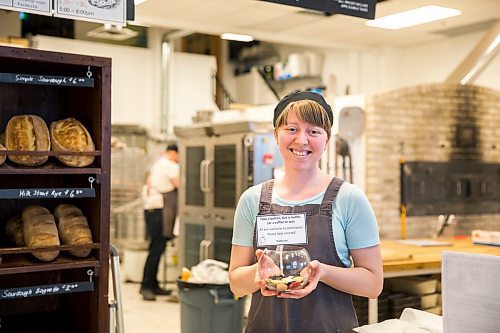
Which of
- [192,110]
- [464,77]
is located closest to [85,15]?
[464,77]

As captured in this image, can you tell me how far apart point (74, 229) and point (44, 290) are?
0.30m

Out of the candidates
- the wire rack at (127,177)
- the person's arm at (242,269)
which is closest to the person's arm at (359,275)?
the person's arm at (242,269)

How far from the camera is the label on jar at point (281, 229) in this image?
7.11 ft

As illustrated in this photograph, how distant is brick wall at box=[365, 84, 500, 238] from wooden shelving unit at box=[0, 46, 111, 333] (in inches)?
138

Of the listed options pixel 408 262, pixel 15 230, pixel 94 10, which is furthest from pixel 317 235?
pixel 408 262

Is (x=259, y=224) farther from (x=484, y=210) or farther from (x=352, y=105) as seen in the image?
(x=484, y=210)

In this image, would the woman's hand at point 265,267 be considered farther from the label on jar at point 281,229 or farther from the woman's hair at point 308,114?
the woman's hair at point 308,114

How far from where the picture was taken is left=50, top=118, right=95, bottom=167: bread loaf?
295 centimetres

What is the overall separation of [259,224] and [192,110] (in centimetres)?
891

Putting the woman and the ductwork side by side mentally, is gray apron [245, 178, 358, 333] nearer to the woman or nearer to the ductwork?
the woman

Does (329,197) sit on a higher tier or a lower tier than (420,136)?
lower

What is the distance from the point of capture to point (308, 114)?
7.27 feet

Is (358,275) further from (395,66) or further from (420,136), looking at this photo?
(395,66)

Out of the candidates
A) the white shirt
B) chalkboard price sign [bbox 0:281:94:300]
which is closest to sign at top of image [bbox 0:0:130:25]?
chalkboard price sign [bbox 0:281:94:300]
